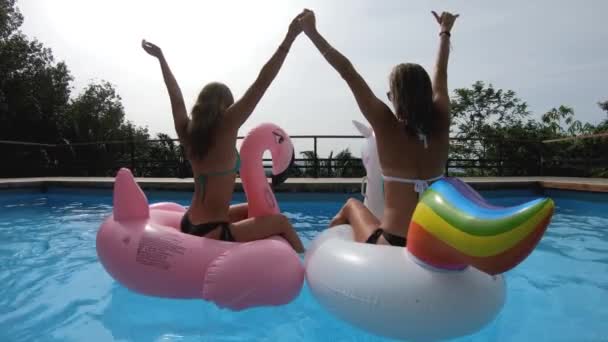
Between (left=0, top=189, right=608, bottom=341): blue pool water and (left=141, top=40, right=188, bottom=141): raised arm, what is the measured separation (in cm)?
111

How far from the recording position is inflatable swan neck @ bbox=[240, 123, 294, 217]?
9.40ft

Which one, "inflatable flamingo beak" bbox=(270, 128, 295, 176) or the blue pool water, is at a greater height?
"inflatable flamingo beak" bbox=(270, 128, 295, 176)

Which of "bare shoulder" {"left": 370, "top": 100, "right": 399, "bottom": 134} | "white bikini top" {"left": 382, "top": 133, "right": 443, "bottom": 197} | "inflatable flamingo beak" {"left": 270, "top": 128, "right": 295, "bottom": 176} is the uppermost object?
"bare shoulder" {"left": 370, "top": 100, "right": 399, "bottom": 134}

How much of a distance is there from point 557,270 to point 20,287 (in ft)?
13.8

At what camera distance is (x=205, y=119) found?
2.35 m

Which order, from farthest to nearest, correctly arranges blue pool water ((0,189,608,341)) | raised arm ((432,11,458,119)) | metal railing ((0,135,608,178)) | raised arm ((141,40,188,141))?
metal railing ((0,135,608,178))
raised arm ((141,40,188,141))
blue pool water ((0,189,608,341))
raised arm ((432,11,458,119))

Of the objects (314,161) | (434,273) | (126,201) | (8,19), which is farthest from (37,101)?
(434,273)

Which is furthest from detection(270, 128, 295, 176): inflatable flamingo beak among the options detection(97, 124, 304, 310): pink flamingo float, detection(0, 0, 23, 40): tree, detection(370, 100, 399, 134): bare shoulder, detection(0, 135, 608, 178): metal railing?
detection(0, 0, 23, 40): tree

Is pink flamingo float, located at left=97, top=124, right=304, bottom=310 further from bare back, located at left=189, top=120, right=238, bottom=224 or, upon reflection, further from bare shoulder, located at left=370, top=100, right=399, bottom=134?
bare shoulder, located at left=370, top=100, right=399, bottom=134

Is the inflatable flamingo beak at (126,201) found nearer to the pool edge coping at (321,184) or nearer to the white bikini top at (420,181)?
the white bikini top at (420,181)

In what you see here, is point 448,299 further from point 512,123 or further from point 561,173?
point 512,123

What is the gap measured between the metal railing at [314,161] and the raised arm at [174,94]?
6188 millimetres

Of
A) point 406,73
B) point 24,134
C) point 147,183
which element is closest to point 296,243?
point 406,73

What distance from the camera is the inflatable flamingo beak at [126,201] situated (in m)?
2.63
